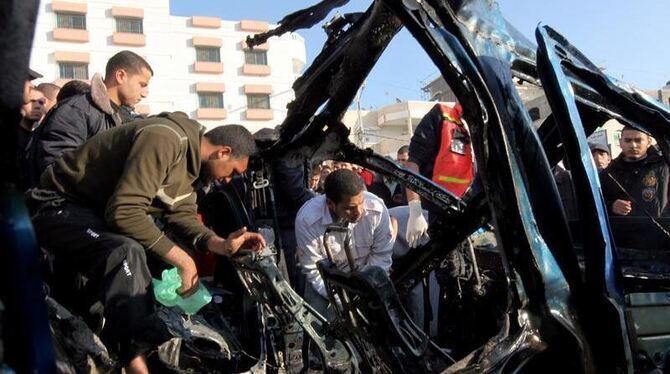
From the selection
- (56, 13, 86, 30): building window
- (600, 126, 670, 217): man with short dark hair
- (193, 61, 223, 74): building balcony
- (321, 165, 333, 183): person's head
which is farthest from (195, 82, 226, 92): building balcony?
(600, 126, 670, 217): man with short dark hair

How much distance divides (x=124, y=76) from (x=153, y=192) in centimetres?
157

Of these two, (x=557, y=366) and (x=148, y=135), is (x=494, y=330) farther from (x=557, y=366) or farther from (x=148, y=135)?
(x=148, y=135)

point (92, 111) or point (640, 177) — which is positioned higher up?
point (92, 111)

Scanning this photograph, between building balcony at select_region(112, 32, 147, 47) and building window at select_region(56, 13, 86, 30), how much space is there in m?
2.29

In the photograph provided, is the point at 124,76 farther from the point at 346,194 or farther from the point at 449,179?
the point at 449,179

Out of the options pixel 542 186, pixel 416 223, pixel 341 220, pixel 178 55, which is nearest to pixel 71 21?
pixel 178 55

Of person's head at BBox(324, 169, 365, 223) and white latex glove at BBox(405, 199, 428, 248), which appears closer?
person's head at BBox(324, 169, 365, 223)

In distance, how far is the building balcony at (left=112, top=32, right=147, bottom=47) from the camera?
124 ft

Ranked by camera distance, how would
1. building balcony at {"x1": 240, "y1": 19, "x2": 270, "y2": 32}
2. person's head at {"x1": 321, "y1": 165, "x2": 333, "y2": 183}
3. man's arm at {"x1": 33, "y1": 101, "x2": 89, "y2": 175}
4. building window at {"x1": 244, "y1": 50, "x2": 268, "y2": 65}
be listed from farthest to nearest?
building balcony at {"x1": 240, "y1": 19, "x2": 270, "y2": 32}
building window at {"x1": 244, "y1": 50, "x2": 268, "y2": 65}
person's head at {"x1": 321, "y1": 165, "x2": 333, "y2": 183}
man's arm at {"x1": 33, "y1": 101, "x2": 89, "y2": 175}

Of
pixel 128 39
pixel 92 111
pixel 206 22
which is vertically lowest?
pixel 92 111

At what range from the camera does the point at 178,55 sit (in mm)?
40781

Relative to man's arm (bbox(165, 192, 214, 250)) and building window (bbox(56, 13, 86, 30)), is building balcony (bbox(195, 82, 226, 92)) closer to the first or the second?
building window (bbox(56, 13, 86, 30))

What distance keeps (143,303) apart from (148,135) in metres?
0.83

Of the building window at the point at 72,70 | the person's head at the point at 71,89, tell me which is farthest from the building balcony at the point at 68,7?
the person's head at the point at 71,89
